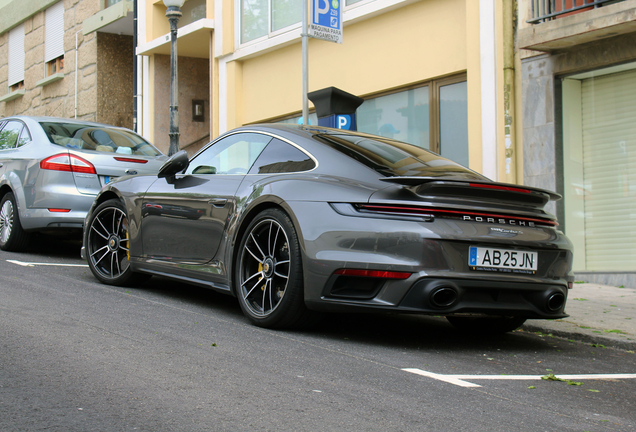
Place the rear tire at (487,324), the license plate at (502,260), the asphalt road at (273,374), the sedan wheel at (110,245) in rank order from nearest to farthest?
the asphalt road at (273,374)
the license plate at (502,260)
the rear tire at (487,324)
the sedan wheel at (110,245)

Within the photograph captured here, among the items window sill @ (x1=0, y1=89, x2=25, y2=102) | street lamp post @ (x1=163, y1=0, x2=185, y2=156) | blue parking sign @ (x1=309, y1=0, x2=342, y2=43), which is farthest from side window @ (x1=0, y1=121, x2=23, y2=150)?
window sill @ (x1=0, y1=89, x2=25, y2=102)

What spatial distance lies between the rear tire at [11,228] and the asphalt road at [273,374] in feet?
10.3

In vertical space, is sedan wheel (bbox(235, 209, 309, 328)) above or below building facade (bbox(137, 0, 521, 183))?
below

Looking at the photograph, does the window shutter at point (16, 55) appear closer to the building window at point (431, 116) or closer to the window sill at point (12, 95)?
the window sill at point (12, 95)

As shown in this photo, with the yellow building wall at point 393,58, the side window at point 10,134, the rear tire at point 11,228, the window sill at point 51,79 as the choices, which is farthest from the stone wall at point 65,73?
the rear tire at point 11,228

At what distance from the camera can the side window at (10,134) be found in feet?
30.0

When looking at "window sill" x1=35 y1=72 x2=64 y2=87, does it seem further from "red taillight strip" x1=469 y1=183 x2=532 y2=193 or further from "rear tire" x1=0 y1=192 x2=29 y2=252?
"red taillight strip" x1=469 y1=183 x2=532 y2=193

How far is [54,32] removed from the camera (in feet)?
82.0

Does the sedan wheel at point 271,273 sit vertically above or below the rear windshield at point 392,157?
below

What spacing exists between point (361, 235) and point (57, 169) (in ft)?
16.4

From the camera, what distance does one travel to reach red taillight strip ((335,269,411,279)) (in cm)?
424

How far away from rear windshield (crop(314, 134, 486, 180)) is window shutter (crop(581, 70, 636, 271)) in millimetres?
4796

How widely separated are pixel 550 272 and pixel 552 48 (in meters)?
5.61

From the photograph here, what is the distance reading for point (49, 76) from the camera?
24.5m
